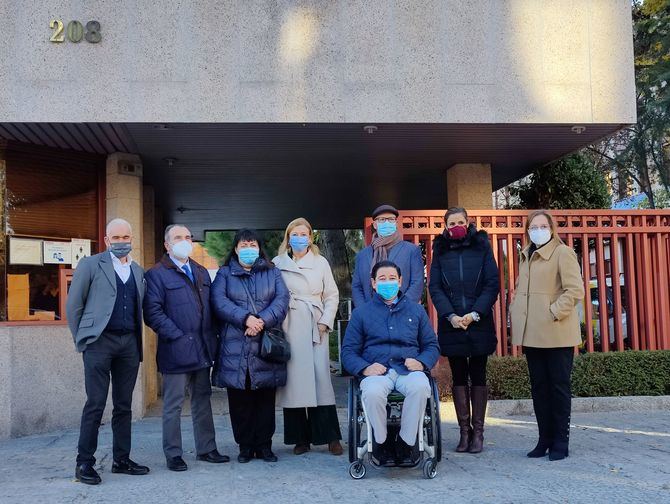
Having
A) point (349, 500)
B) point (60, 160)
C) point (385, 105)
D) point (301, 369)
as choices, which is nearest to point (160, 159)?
point (60, 160)

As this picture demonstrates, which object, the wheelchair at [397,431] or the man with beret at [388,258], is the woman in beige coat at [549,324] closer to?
the man with beret at [388,258]

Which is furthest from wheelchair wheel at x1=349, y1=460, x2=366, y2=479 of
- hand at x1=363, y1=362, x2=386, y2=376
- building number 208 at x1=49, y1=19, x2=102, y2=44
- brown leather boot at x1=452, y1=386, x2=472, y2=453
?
building number 208 at x1=49, y1=19, x2=102, y2=44

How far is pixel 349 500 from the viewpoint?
4.94 m

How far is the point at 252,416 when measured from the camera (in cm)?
623

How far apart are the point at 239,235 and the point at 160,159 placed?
409cm

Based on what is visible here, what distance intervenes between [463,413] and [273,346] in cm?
173

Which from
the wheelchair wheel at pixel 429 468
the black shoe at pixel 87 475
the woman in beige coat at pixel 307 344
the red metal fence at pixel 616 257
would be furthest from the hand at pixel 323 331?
the red metal fence at pixel 616 257

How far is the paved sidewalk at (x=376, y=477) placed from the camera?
5047mm

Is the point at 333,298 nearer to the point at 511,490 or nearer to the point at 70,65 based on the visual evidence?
the point at 511,490

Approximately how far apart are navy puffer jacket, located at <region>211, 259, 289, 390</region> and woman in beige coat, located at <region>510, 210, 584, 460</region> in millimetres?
1999

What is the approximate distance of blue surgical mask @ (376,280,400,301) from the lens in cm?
583

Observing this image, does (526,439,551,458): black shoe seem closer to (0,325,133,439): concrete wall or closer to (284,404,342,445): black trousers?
(284,404,342,445): black trousers

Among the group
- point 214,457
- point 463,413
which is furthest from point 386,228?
point 214,457

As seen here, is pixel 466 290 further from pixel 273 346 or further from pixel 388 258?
pixel 273 346
